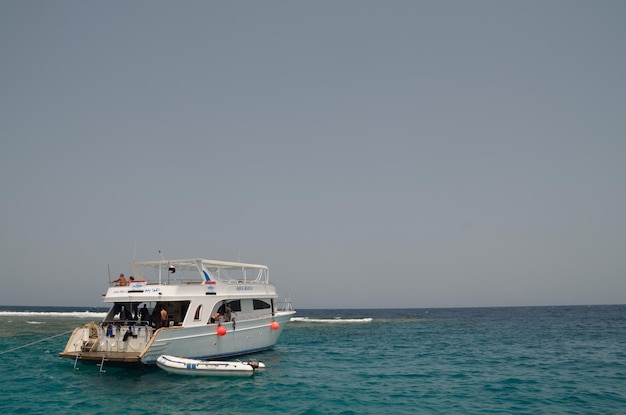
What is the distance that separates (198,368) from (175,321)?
392 cm

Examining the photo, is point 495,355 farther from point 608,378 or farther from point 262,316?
point 262,316

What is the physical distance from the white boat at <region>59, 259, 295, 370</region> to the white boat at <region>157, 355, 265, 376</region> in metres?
0.67

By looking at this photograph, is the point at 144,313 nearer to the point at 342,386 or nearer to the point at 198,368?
the point at 198,368

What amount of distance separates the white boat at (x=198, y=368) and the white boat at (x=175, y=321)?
2.19 ft

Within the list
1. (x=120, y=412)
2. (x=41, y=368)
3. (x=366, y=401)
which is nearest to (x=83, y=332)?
(x=41, y=368)

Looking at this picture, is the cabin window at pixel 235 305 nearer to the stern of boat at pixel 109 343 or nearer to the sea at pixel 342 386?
the sea at pixel 342 386

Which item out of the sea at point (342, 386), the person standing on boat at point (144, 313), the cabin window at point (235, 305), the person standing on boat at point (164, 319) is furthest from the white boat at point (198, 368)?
the cabin window at point (235, 305)

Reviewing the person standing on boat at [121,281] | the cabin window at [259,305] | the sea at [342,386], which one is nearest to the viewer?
the sea at [342,386]

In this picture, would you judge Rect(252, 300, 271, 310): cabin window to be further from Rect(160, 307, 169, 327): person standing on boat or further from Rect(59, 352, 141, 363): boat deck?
Rect(59, 352, 141, 363): boat deck

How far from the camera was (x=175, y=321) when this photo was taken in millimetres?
20375

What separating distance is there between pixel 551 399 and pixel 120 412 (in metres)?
12.9

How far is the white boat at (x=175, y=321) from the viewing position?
17953 mm

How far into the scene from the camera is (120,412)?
1269 cm

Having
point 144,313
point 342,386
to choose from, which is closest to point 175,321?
point 144,313
